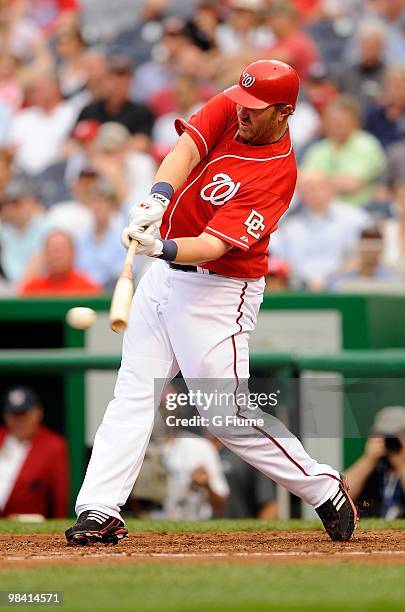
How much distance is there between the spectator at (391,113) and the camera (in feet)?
37.5

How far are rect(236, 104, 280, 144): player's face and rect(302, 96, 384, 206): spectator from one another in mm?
6131

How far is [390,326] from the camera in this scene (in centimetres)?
823

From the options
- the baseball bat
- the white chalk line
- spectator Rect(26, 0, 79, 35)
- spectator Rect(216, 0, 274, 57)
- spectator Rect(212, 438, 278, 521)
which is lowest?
the white chalk line

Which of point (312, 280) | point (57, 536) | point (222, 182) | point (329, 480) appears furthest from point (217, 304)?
point (312, 280)

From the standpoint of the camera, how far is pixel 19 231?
431 inches

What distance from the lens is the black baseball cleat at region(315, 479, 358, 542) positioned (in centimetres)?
505

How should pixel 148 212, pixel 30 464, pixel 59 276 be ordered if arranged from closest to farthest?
pixel 148 212
pixel 30 464
pixel 59 276

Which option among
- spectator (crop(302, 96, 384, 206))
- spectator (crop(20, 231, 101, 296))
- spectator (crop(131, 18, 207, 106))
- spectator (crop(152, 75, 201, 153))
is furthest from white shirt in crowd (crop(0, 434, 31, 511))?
spectator (crop(131, 18, 207, 106))

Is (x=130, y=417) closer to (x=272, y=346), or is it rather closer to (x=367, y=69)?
(x=272, y=346)

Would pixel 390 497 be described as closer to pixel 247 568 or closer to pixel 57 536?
pixel 57 536

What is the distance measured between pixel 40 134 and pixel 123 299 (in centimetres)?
847

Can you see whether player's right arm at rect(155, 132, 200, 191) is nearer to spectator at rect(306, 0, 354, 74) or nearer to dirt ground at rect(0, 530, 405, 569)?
dirt ground at rect(0, 530, 405, 569)

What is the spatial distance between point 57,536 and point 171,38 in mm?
8193

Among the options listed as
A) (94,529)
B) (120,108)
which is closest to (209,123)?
(94,529)
